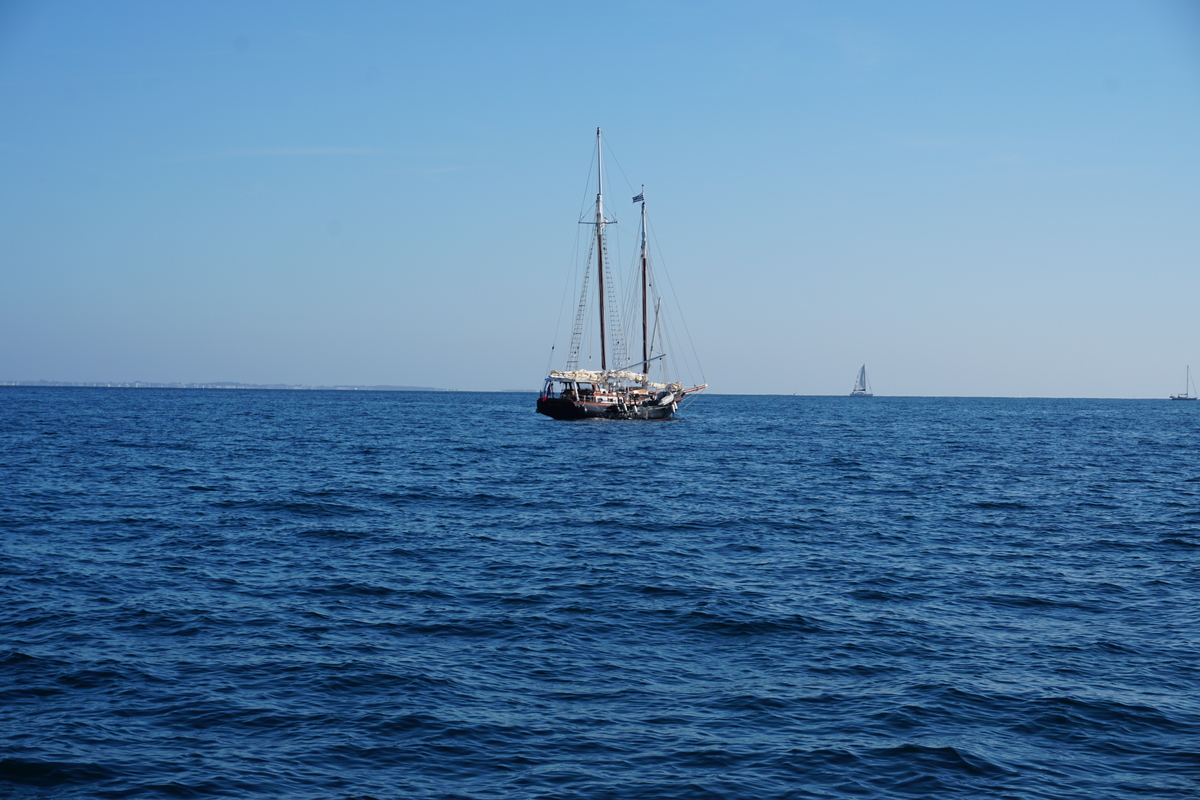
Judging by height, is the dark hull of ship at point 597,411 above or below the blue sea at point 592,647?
above

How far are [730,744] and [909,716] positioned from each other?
9.10ft

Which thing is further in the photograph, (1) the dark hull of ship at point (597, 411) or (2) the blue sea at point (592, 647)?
(1) the dark hull of ship at point (597, 411)

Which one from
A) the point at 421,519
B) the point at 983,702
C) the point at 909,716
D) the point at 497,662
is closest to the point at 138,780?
the point at 497,662

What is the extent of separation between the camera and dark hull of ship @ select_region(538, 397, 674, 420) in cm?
9681

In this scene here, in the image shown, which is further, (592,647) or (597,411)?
(597,411)

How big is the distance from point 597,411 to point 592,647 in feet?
269

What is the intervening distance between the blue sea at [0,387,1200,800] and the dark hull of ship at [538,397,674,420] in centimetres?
6221

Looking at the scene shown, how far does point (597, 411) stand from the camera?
9694 centimetres

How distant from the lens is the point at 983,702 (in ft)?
41.7

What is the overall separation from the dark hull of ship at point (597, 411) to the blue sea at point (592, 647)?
62211 mm

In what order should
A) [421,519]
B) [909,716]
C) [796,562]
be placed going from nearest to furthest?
[909,716]
[796,562]
[421,519]

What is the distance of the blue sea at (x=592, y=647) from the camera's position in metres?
10.5

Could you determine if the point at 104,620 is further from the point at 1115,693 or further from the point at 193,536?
the point at 1115,693

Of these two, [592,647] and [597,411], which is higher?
[597,411]
